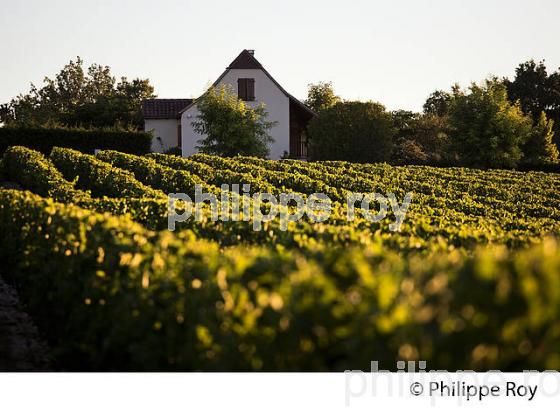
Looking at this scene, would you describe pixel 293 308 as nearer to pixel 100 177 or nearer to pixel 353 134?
pixel 100 177

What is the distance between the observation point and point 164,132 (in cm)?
5328

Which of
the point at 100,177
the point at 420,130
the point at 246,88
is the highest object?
the point at 246,88

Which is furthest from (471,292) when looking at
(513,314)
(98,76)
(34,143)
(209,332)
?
(98,76)

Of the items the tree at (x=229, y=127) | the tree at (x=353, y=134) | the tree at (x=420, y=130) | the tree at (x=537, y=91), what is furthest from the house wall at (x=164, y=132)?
the tree at (x=537, y=91)

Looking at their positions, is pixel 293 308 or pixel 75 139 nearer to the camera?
pixel 293 308

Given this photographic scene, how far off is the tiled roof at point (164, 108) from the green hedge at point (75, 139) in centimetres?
1093

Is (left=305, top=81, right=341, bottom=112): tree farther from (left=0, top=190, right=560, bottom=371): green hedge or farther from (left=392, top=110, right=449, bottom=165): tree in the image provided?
(left=0, top=190, right=560, bottom=371): green hedge

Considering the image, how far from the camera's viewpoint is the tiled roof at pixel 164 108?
53.1 metres

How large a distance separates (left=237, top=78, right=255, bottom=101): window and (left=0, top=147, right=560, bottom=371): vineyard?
37.8 metres

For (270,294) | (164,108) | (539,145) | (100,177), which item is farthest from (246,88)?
(270,294)

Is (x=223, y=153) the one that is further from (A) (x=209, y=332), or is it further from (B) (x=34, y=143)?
(A) (x=209, y=332)

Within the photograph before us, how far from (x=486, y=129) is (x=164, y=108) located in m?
22.6

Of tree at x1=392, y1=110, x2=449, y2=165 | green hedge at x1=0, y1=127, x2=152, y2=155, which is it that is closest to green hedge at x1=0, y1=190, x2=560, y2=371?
green hedge at x1=0, y1=127, x2=152, y2=155

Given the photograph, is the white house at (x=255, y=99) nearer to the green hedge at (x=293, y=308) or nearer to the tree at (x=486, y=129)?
the tree at (x=486, y=129)
